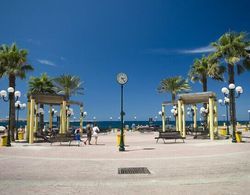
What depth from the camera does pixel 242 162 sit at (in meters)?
11.0

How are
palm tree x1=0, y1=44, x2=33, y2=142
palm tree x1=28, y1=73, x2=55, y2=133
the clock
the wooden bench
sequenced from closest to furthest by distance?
the clock → the wooden bench → palm tree x1=0, y1=44, x2=33, y2=142 → palm tree x1=28, y1=73, x2=55, y2=133

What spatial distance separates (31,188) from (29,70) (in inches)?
878

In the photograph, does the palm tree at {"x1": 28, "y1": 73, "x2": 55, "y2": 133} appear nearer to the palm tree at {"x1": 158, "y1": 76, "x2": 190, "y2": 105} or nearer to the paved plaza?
the palm tree at {"x1": 158, "y1": 76, "x2": 190, "y2": 105}

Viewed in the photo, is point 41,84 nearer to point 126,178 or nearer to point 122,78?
point 122,78

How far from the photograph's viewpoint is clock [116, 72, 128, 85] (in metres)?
17.7

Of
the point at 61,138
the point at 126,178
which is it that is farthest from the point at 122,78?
the point at 126,178

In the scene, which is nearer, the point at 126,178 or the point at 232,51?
the point at 126,178

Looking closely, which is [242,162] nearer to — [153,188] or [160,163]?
[160,163]

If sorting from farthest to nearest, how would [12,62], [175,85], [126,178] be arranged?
[175,85], [12,62], [126,178]

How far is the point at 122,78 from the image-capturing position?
1778 cm

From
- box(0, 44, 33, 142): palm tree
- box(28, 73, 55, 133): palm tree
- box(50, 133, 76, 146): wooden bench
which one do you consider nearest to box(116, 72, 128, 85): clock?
box(50, 133, 76, 146): wooden bench

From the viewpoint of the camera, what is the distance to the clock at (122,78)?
695 inches

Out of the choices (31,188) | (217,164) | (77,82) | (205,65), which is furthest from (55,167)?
(77,82)

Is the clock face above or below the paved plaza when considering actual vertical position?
above
